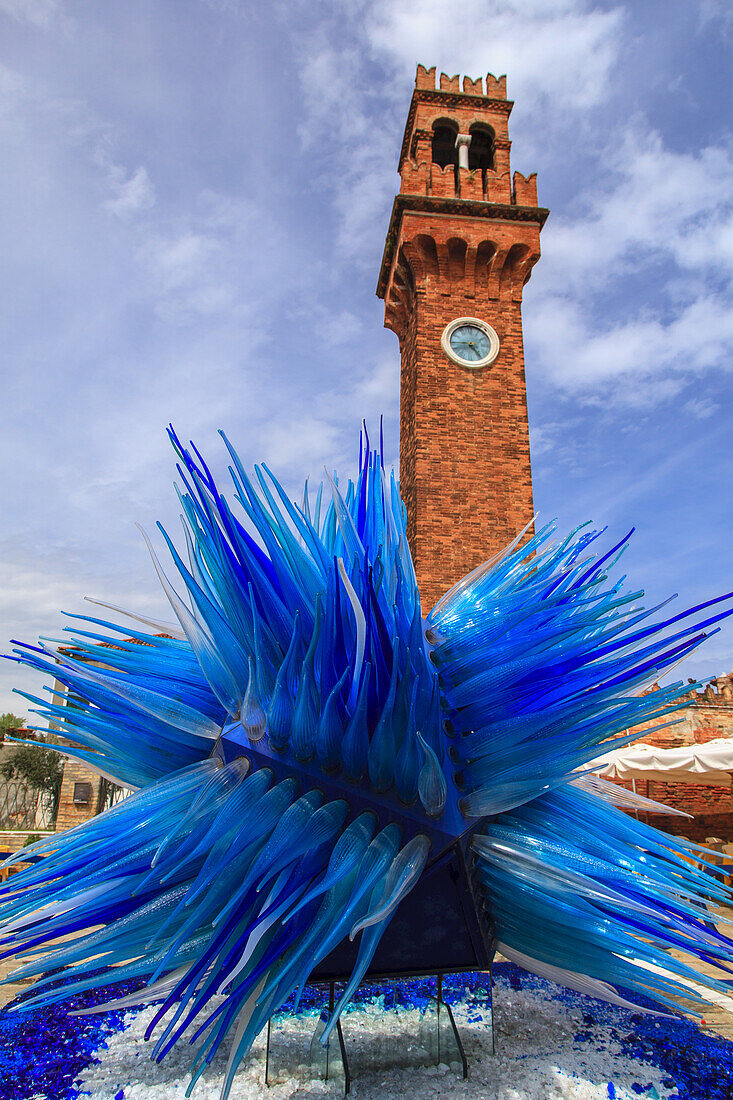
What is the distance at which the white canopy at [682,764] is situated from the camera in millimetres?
7930

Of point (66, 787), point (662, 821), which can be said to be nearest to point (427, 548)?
point (662, 821)

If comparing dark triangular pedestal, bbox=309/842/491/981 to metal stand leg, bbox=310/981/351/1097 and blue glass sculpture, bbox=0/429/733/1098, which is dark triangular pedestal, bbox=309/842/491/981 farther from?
metal stand leg, bbox=310/981/351/1097

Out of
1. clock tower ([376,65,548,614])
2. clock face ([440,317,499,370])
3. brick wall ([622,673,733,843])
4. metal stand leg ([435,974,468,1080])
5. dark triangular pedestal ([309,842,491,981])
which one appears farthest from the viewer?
clock face ([440,317,499,370])

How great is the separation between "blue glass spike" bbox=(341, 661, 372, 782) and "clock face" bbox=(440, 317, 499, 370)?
11.1 m

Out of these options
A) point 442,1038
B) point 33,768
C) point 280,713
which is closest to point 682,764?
point 442,1038

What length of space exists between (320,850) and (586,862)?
2.73 ft

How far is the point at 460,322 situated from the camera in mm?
12648

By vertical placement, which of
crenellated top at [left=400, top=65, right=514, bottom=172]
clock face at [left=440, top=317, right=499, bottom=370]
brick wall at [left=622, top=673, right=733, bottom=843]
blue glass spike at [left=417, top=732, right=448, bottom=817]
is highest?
crenellated top at [left=400, top=65, right=514, bottom=172]

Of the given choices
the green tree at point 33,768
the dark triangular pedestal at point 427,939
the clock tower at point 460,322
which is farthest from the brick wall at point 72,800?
the dark triangular pedestal at point 427,939

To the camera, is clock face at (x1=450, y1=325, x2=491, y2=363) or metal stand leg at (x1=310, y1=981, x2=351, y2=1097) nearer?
metal stand leg at (x1=310, y1=981, x2=351, y2=1097)

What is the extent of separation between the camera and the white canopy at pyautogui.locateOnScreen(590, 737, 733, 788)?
793 centimetres

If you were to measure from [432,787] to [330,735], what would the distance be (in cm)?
35

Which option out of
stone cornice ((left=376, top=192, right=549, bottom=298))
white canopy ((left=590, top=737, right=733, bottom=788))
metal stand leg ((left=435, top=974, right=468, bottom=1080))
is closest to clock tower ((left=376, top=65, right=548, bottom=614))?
stone cornice ((left=376, top=192, right=549, bottom=298))

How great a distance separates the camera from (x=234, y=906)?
1.94 metres
